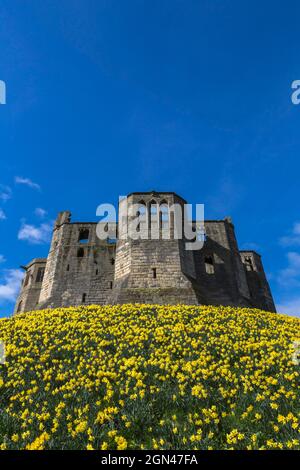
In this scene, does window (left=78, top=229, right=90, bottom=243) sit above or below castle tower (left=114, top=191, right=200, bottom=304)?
above

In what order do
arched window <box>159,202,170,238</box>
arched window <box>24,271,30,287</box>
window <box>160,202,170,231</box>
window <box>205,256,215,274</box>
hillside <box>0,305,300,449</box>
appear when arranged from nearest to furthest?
hillside <box>0,305,300,449</box> → arched window <box>159,202,170,238</box> → window <box>160,202,170,231</box> → window <box>205,256,215,274</box> → arched window <box>24,271,30,287</box>

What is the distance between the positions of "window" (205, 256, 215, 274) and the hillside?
50.0 ft

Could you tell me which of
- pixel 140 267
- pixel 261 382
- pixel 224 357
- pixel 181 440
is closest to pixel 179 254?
pixel 140 267

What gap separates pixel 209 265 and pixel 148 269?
337 inches

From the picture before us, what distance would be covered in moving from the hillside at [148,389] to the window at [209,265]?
50.0 ft

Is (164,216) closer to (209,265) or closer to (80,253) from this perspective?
(209,265)

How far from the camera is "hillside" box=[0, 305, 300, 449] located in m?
5.39

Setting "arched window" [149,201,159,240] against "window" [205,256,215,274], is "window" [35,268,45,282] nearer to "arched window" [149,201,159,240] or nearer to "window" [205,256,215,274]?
"arched window" [149,201,159,240]

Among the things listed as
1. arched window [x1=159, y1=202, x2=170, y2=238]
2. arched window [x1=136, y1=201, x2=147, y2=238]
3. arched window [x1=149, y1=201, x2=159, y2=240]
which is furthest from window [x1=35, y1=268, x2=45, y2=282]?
arched window [x1=159, y1=202, x2=170, y2=238]

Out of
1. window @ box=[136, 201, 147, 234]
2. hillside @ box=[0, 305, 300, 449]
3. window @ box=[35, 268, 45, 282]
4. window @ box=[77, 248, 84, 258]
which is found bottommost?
hillside @ box=[0, 305, 300, 449]

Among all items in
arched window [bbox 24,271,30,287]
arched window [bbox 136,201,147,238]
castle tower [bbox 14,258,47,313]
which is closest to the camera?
arched window [bbox 136,201,147,238]

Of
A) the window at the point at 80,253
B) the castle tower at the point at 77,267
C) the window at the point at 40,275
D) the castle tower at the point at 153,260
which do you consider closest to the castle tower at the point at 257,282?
the castle tower at the point at 153,260

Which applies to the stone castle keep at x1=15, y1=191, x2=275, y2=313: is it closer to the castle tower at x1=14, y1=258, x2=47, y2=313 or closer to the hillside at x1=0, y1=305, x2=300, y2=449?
the castle tower at x1=14, y1=258, x2=47, y2=313

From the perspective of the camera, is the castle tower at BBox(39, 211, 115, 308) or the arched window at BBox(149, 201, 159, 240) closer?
the arched window at BBox(149, 201, 159, 240)
